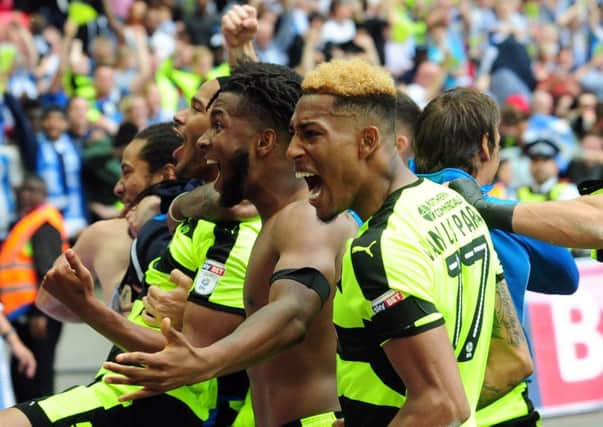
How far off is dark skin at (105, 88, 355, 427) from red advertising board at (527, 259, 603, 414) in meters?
5.33

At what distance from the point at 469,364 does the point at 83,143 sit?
31.8ft

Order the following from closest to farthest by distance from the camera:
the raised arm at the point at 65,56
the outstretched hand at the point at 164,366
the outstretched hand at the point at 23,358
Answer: the outstretched hand at the point at 164,366 → the outstretched hand at the point at 23,358 → the raised arm at the point at 65,56

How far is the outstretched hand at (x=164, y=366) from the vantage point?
11.4ft

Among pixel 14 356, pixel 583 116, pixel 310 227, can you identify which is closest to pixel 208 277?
pixel 310 227

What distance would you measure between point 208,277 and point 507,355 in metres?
1.21

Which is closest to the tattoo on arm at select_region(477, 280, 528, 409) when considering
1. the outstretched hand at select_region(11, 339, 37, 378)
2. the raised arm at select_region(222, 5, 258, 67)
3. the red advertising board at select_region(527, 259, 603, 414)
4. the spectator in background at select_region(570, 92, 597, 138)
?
the raised arm at select_region(222, 5, 258, 67)

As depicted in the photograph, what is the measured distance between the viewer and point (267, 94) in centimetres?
473

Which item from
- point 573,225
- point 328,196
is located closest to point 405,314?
point 328,196

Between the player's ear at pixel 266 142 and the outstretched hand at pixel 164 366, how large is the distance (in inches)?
50.2

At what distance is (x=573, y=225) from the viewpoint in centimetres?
419

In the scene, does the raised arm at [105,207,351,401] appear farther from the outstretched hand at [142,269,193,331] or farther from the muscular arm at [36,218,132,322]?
the muscular arm at [36,218,132,322]

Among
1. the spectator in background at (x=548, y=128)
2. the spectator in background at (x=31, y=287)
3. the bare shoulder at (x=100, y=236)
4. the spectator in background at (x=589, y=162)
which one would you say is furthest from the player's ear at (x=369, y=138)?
the spectator in background at (x=548, y=128)

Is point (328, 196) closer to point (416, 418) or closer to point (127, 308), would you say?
point (416, 418)

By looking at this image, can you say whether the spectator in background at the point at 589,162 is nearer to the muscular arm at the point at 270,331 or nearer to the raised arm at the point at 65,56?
the raised arm at the point at 65,56
